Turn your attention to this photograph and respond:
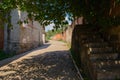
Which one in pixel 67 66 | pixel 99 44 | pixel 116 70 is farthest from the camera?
pixel 67 66

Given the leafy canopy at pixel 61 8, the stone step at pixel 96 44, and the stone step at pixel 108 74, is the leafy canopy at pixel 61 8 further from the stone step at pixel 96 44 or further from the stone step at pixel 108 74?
the stone step at pixel 108 74

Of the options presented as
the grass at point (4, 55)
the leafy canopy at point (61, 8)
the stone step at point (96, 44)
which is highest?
the leafy canopy at point (61, 8)

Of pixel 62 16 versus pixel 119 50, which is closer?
pixel 119 50

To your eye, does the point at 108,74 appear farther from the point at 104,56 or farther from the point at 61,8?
the point at 61,8

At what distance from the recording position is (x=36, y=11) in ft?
38.0

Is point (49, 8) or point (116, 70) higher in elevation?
point (49, 8)

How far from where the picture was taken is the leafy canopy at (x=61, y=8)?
10.8 m

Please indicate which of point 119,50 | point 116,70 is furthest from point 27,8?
point 116,70

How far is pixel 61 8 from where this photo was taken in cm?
1186

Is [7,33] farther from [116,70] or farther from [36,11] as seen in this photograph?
[116,70]

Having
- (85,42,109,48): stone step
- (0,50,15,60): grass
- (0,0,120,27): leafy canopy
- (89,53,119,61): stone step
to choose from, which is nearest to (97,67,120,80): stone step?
(89,53,119,61): stone step

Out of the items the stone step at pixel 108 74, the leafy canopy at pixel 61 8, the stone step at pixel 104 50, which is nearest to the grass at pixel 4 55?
the leafy canopy at pixel 61 8

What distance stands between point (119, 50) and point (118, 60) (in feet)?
1.86

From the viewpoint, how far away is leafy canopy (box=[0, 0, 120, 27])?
1083 centimetres
